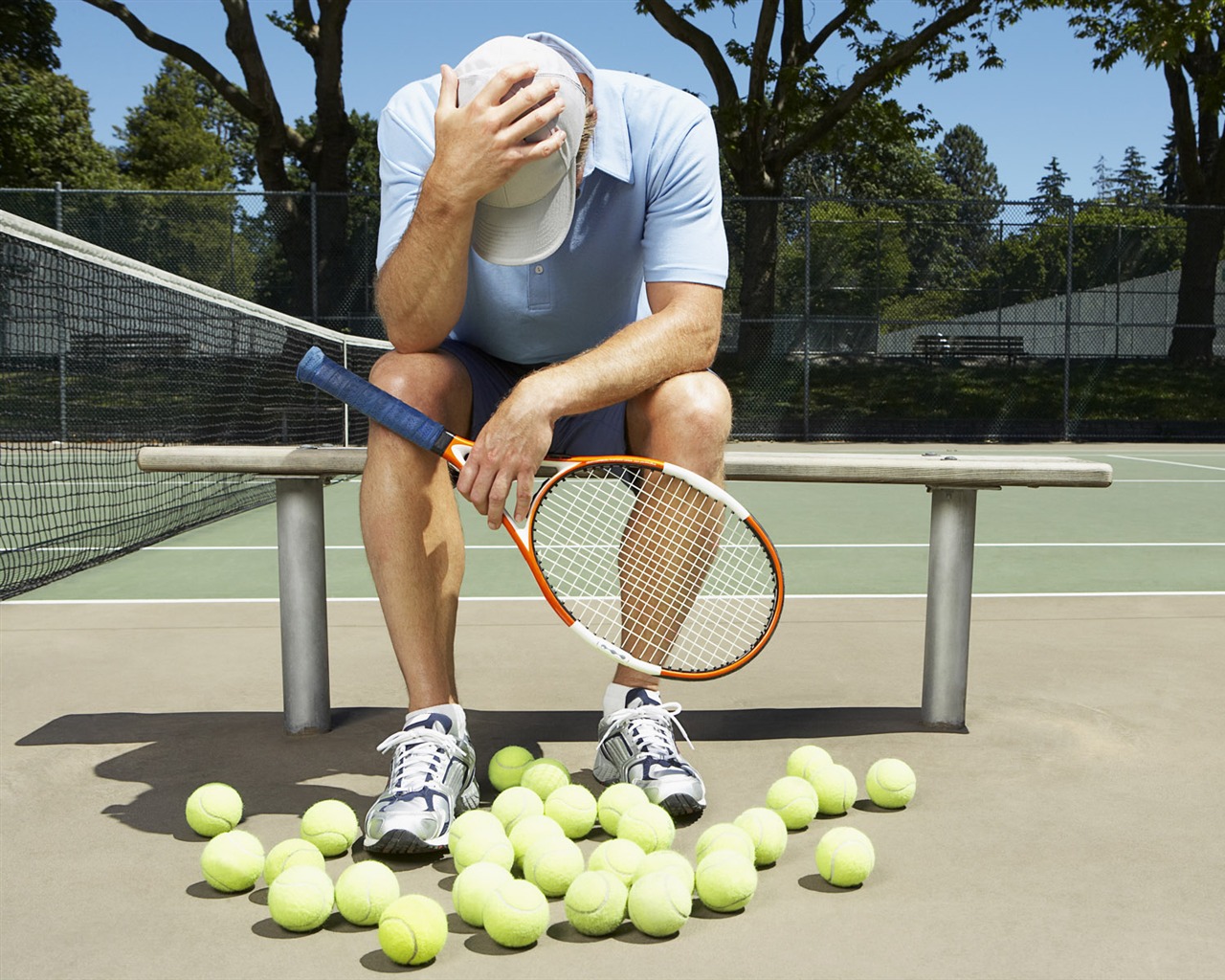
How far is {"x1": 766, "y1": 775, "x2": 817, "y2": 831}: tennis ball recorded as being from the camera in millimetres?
2285

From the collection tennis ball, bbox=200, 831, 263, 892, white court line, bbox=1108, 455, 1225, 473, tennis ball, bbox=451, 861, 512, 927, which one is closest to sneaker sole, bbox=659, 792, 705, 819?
tennis ball, bbox=451, 861, 512, 927

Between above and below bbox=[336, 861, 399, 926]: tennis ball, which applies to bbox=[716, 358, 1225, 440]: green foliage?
above

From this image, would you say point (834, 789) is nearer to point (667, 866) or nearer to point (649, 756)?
point (649, 756)

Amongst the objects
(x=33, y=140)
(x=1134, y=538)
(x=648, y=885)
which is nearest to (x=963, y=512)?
(x=648, y=885)

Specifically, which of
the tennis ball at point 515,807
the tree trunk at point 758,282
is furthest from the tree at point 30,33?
the tennis ball at point 515,807

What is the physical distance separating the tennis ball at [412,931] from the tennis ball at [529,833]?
308 millimetres

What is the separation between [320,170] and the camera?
1609 centimetres

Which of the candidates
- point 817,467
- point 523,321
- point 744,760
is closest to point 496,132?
point 523,321

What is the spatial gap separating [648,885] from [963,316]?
1529 cm

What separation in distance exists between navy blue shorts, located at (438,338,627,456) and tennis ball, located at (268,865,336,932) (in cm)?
105

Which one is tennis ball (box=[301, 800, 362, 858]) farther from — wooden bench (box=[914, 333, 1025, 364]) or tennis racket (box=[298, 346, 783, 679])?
wooden bench (box=[914, 333, 1025, 364])

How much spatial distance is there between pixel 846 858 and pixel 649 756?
A: 0.50 metres

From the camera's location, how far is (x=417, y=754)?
2.25 m

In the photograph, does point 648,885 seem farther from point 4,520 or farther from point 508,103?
point 4,520
